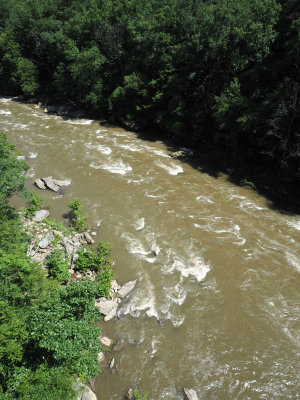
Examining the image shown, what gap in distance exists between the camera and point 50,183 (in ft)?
69.3

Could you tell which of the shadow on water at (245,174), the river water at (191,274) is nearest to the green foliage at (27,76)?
the river water at (191,274)

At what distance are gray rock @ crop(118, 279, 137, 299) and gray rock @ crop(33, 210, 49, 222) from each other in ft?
25.3

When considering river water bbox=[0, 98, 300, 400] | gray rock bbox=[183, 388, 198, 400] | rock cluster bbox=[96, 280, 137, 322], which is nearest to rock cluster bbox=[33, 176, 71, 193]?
river water bbox=[0, 98, 300, 400]

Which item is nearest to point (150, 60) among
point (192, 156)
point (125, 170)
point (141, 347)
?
point (192, 156)

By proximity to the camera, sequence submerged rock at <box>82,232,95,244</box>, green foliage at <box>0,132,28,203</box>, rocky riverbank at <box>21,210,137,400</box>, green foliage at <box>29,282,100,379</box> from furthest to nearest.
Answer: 1. submerged rock at <box>82,232,95,244</box>
2. green foliage at <box>0,132,28,203</box>
3. rocky riverbank at <box>21,210,137,400</box>
4. green foliage at <box>29,282,100,379</box>

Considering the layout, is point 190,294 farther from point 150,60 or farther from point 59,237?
point 150,60

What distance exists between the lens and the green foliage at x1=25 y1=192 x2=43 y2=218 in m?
17.3

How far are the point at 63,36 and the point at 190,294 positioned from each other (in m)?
40.6

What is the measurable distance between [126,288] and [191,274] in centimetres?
364

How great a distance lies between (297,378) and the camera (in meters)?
10.2

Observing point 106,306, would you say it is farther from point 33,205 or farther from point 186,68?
point 186,68

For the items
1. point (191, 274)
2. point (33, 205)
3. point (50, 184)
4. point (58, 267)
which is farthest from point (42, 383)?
point (50, 184)

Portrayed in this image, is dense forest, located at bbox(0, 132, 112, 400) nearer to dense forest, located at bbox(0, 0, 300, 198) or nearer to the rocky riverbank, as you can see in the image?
the rocky riverbank

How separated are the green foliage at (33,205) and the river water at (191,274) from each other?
3.04 ft
